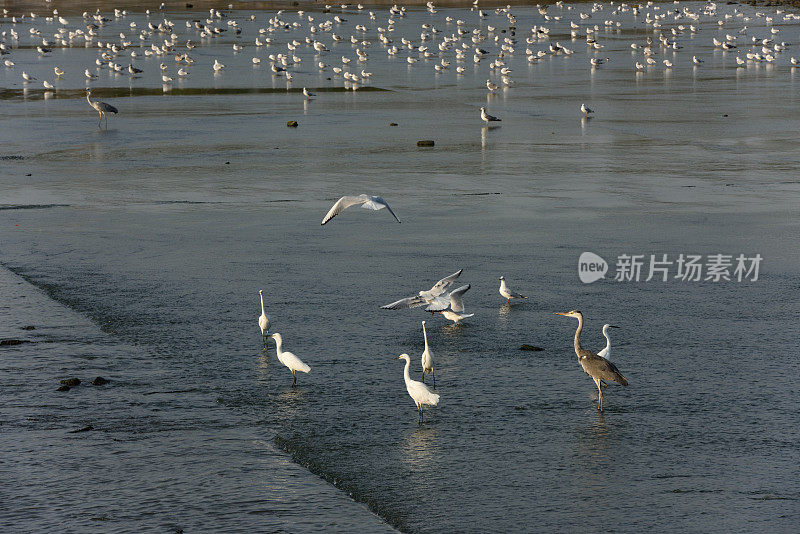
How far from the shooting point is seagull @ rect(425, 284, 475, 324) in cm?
1136

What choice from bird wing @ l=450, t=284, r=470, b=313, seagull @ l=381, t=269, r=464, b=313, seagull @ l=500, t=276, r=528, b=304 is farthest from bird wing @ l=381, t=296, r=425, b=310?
seagull @ l=500, t=276, r=528, b=304

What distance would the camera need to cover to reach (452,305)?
38.0ft

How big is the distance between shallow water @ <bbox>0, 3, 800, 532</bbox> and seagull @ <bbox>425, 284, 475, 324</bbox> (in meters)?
0.28

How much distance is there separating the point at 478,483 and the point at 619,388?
2479mm

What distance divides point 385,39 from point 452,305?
51.6m

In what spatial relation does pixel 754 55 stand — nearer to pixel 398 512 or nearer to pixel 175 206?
pixel 175 206

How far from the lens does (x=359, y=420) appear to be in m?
8.95

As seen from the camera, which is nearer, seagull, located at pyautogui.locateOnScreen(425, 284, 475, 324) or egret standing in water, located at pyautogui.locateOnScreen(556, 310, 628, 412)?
egret standing in water, located at pyautogui.locateOnScreen(556, 310, 628, 412)

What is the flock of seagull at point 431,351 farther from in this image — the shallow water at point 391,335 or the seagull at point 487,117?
the seagull at point 487,117

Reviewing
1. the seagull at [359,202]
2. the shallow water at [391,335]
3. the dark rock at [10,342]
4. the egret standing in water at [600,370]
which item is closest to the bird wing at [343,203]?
the seagull at [359,202]

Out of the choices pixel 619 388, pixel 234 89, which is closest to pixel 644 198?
pixel 619 388

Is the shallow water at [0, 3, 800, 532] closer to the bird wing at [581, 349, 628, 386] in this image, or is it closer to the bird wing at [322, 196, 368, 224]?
the bird wing at [581, 349, 628, 386]

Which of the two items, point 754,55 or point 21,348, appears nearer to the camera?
point 21,348

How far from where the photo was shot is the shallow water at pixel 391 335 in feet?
24.9
